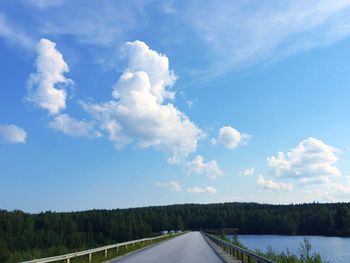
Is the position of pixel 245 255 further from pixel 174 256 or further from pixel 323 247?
pixel 323 247

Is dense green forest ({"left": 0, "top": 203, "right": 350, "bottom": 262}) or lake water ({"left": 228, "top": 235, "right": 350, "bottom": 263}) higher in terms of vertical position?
dense green forest ({"left": 0, "top": 203, "right": 350, "bottom": 262})

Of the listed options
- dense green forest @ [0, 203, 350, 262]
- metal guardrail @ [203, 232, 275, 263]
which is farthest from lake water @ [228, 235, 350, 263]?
dense green forest @ [0, 203, 350, 262]

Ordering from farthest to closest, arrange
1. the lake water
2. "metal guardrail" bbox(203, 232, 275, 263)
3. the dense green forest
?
the dense green forest
the lake water
"metal guardrail" bbox(203, 232, 275, 263)

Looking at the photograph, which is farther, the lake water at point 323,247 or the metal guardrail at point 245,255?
the lake water at point 323,247

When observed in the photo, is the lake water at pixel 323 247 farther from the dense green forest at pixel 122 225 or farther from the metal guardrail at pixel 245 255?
the dense green forest at pixel 122 225

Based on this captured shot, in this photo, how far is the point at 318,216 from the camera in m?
125

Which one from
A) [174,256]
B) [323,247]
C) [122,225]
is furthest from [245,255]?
[122,225]

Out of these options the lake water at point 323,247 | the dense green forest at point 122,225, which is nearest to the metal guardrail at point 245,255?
the lake water at point 323,247

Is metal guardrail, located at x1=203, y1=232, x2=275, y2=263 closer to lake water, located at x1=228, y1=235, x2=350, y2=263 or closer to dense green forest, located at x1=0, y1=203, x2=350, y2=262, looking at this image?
lake water, located at x1=228, y1=235, x2=350, y2=263

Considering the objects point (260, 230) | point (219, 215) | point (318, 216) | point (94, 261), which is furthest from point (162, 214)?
point (94, 261)

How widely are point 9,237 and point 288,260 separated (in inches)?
3953

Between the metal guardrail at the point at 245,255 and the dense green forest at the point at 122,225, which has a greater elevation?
the dense green forest at the point at 122,225

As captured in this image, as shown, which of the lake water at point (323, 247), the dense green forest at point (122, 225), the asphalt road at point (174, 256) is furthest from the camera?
the dense green forest at point (122, 225)

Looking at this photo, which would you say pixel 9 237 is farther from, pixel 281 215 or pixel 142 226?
pixel 281 215
